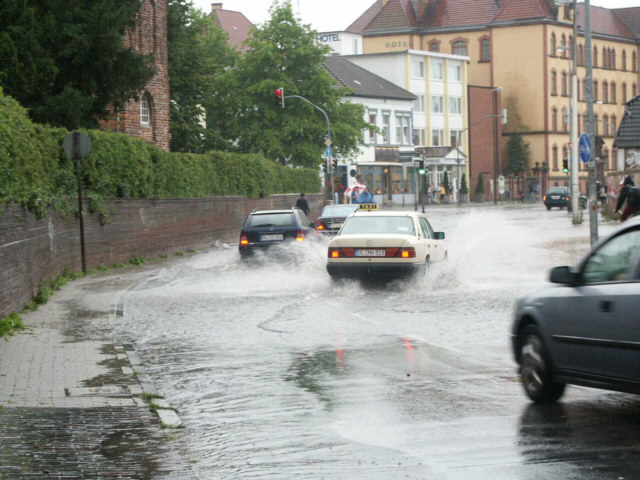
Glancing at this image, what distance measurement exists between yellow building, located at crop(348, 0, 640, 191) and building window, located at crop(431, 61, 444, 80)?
32.7 feet

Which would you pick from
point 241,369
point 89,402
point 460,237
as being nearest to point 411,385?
point 241,369

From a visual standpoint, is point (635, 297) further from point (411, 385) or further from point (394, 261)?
point (394, 261)

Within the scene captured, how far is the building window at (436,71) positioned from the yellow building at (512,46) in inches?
393

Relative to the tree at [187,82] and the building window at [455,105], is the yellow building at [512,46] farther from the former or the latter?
the tree at [187,82]

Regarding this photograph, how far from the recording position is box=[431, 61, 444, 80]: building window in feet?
352

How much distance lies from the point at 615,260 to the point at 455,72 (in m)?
104

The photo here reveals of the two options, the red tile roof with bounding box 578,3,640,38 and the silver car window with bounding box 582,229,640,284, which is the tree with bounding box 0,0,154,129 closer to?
the silver car window with bounding box 582,229,640,284

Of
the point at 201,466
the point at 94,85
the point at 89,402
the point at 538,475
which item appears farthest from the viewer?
the point at 94,85

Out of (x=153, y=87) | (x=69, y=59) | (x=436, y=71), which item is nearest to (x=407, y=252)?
(x=69, y=59)

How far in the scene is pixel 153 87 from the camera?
4703 centimetres

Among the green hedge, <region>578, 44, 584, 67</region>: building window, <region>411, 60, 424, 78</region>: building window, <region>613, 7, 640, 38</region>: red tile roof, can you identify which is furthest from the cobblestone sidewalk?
<region>613, 7, 640, 38</region>: red tile roof

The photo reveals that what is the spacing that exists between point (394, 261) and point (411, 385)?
10118mm

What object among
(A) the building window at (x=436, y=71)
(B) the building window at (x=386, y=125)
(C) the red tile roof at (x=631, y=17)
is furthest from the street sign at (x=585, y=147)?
(C) the red tile roof at (x=631, y=17)

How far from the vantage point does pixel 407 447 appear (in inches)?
298
